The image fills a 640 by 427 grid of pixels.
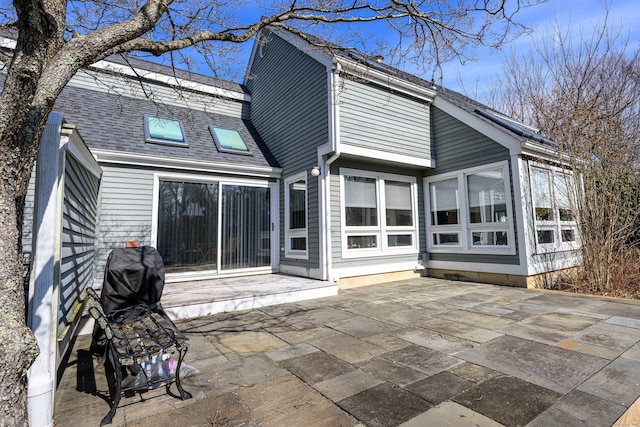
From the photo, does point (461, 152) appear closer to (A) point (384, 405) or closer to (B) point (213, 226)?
(B) point (213, 226)

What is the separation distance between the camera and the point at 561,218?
22.9 feet

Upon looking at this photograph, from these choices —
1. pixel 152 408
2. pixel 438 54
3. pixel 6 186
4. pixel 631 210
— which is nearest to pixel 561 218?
pixel 631 210

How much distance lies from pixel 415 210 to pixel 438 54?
161 inches

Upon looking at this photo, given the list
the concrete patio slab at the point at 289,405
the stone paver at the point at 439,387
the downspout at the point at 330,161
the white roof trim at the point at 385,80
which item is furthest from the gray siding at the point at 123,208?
the stone paver at the point at 439,387

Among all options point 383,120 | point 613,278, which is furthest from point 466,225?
point 383,120

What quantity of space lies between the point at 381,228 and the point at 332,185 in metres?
1.65

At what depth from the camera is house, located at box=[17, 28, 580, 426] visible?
Answer: 633cm

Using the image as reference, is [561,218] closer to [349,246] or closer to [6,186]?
[349,246]

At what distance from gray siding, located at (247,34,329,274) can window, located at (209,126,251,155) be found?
2.65 feet

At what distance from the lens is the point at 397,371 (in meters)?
2.58

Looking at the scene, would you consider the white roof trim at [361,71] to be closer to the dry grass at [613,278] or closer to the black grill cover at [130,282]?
the black grill cover at [130,282]

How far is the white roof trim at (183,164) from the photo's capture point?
6.09 m

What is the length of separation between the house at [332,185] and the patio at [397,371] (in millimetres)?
2421

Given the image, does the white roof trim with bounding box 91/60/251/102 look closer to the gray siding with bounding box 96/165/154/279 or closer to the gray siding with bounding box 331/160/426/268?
the gray siding with bounding box 96/165/154/279
